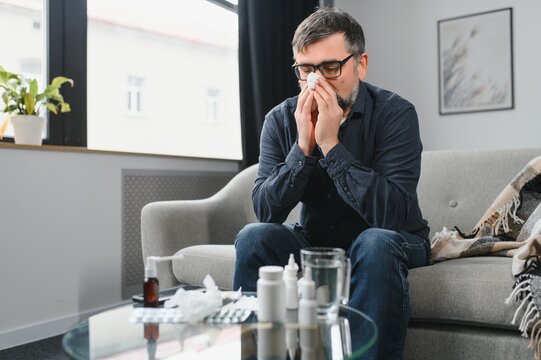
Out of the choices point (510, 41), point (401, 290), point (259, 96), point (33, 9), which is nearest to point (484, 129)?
point (510, 41)

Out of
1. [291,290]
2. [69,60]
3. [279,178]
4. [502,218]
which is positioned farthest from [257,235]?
[69,60]

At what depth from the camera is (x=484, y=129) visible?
343cm

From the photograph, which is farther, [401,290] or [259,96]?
[259,96]

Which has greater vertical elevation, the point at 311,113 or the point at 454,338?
the point at 311,113

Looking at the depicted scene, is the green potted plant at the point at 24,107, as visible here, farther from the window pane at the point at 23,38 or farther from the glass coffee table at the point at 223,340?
the glass coffee table at the point at 223,340

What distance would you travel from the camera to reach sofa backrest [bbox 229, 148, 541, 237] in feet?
6.17

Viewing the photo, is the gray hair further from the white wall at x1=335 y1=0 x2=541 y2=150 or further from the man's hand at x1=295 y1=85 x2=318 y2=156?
the white wall at x1=335 y1=0 x2=541 y2=150

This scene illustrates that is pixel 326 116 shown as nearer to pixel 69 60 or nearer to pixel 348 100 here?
pixel 348 100

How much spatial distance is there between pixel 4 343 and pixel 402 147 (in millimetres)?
1693

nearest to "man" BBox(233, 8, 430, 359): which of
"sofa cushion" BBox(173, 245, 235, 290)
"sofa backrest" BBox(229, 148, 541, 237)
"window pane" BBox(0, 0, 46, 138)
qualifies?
"sofa cushion" BBox(173, 245, 235, 290)

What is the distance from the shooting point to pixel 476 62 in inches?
134

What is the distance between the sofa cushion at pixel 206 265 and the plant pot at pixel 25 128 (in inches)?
32.4

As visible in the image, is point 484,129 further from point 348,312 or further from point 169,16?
point 348,312

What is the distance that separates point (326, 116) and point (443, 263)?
22.9 inches
